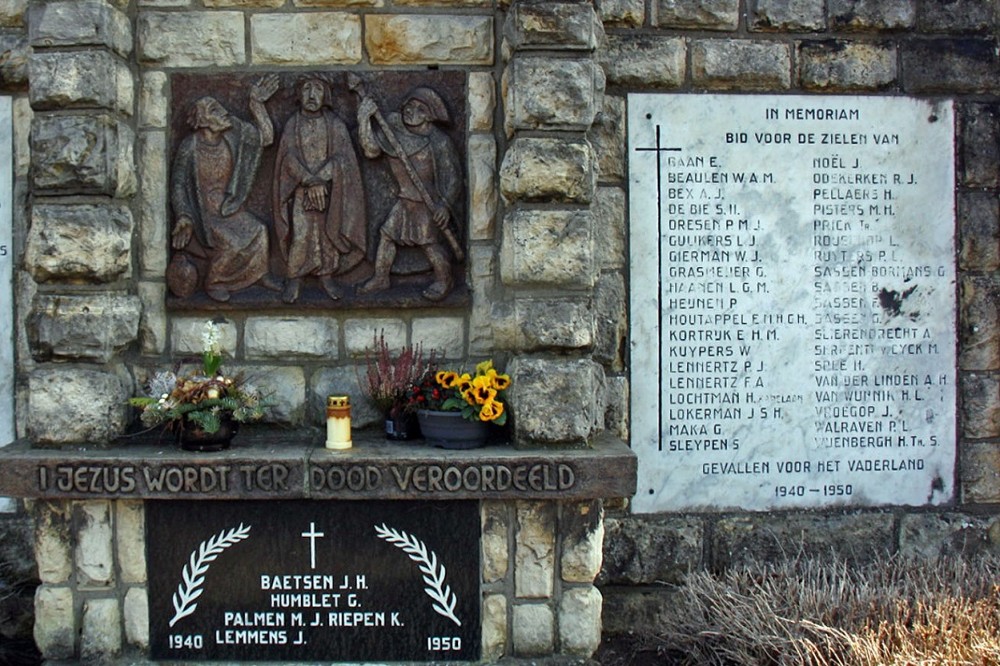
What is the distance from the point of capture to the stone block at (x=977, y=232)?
4816 millimetres

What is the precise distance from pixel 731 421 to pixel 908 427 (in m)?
0.88

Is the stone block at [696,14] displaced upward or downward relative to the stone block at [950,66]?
upward

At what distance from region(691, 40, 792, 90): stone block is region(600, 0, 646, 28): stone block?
0.97ft

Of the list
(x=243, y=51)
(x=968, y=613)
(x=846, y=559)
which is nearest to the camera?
(x=968, y=613)

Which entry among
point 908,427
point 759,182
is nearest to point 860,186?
point 759,182

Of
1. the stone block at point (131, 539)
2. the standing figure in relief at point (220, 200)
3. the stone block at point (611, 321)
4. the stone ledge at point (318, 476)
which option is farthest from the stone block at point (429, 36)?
the stone block at point (131, 539)

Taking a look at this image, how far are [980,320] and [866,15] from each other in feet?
5.18

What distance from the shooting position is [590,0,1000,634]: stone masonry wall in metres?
4.71

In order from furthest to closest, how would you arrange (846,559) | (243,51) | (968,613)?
(846,559) < (243,51) < (968,613)

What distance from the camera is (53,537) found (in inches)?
152

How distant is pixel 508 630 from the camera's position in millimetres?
3928

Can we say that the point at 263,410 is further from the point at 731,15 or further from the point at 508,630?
the point at 731,15

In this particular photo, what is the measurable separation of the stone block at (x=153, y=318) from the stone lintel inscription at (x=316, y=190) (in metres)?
0.07

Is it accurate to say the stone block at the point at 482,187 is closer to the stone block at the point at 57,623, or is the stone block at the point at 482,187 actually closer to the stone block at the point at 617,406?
the stone block at the point at 617,406
